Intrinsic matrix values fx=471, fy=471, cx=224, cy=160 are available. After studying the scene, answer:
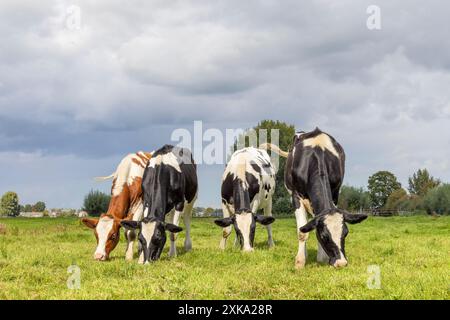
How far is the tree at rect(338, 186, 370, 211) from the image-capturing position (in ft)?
306

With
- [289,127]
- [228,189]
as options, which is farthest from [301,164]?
[289,127]

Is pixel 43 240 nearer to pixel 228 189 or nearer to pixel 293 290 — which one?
pixel 228 189

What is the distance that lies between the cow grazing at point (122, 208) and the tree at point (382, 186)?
10936 centimetres

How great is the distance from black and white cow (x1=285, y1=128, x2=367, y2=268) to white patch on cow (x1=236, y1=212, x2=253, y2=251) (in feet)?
6.05

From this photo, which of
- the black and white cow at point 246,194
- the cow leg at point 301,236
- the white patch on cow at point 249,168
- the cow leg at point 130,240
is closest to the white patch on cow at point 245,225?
the black and white cow at point 246,194

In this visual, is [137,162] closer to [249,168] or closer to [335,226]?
[249,168]

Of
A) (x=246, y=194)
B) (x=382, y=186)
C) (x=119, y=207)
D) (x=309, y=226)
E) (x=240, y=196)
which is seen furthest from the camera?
(x=382, y=186)

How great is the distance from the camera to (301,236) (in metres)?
10.3

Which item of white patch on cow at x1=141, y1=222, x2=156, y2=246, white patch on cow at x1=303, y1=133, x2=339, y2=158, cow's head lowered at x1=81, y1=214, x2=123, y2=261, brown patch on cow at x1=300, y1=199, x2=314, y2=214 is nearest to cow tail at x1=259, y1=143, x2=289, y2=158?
white patch on cow at x1=303, y1=133, x2=339, y2=158

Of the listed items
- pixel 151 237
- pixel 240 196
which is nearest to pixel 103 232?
pixel 151 237

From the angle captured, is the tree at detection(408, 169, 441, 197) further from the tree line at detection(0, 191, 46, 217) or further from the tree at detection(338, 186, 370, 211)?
the tree line at detection(0, 191, 46, 217)

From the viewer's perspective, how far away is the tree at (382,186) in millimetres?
116062

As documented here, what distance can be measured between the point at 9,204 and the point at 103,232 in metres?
175
